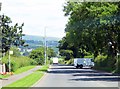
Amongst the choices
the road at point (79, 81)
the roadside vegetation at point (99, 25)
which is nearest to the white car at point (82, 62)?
the roadside vegetation at point (99, 25)

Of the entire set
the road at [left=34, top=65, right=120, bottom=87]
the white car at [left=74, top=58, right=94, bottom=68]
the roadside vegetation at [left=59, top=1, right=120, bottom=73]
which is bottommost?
the road at [left=34, top=65, right=120, bottom=87]

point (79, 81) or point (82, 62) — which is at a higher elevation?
point (82, 62)

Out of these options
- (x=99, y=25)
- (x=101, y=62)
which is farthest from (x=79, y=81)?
(x=101, y=62)

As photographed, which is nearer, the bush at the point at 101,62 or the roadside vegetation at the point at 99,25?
the roadside vegetation at the point at 99,25

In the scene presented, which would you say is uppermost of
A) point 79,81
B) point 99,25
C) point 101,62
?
point 99,25

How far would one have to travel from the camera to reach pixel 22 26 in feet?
253

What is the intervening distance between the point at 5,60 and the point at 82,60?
3231 cm

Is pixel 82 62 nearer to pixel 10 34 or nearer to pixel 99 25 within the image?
pixel 10 34

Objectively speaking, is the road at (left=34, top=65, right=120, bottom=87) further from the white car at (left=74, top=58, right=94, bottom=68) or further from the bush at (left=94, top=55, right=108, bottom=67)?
the white car at (left=74, top=58, right=94, bottom=68)

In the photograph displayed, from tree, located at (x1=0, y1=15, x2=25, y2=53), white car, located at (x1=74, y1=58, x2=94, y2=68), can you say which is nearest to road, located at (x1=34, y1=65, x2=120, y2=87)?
tree, located at (x1=0, y1=15, x2=25, y2=53)

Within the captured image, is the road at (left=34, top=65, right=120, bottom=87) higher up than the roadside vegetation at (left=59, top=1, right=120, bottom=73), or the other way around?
the roadside vegetation at (left=59, top=1, right=120, bottom=73)

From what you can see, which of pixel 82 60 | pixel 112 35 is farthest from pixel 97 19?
pixel 82 60

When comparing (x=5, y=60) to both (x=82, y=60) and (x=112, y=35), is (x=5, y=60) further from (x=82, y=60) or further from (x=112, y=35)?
(x=82, y=60)

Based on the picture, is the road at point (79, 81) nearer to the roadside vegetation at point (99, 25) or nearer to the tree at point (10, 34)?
the roadside vegetation at point (99, 25)
